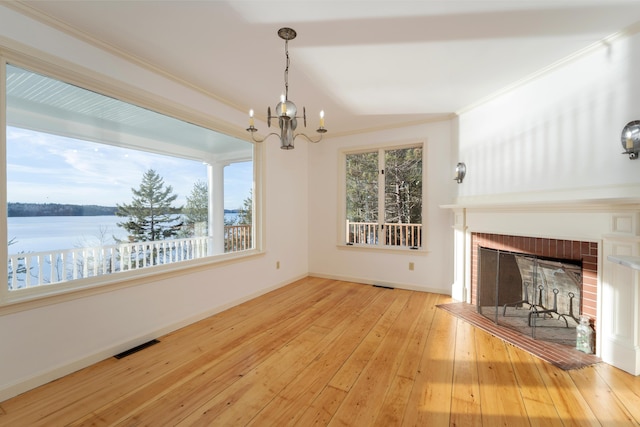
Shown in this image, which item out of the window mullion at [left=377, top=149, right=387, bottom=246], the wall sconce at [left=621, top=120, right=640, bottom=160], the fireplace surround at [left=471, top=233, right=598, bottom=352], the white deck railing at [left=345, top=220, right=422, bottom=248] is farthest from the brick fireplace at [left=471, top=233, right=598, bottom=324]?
the window mullion at [left=377, top=149, right=387, bottom=246]

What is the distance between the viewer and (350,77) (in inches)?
106

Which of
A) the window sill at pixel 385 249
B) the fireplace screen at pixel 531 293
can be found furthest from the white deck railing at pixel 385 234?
the fireplace screen at pixel 531 293

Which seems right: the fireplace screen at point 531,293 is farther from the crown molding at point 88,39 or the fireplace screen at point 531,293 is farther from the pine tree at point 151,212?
the crown molding at point 88,39

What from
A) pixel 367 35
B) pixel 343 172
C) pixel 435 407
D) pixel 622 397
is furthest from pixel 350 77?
pixel 622 397

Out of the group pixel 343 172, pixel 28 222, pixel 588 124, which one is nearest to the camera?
pixel 28 222

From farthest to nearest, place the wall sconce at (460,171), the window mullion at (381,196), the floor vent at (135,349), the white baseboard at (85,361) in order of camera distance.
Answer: the window mullion at (381,196)
the wall sconce at (460,171)
the floor vent at (135,349)
the white baseboard at (85,361)

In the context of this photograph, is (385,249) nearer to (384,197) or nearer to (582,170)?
(384,197)

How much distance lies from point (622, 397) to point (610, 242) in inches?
43.3

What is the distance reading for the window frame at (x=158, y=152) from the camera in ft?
5.71

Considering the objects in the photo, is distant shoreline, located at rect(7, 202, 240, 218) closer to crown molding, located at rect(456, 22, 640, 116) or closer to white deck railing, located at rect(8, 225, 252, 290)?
white deck railing, located at rect(8, 225, 252, 290)

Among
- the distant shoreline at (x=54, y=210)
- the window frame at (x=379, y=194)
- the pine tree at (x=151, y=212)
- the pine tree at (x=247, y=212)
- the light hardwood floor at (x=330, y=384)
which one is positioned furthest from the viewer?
the window frame at (x=379, y=194)

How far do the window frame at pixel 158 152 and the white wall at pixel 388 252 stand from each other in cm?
181

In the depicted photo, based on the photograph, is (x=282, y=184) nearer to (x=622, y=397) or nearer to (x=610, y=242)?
(x=610, y=242)

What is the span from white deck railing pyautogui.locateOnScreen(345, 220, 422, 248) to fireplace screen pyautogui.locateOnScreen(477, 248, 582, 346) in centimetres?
106
